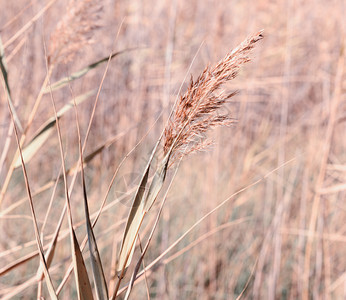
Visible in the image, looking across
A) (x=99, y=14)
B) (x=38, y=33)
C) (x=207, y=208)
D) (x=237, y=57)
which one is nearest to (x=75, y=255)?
(x=237, y=57)

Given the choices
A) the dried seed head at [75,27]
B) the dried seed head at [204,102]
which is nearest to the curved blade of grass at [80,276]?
the dried seed head at [204,102]

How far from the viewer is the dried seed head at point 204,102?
1.66ft

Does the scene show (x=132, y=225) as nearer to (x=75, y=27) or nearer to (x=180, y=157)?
(x=180, y=157)

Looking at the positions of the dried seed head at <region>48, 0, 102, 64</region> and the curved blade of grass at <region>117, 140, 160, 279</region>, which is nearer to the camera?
the curved blade of grass at <region>117, 140, 160, 279</region>

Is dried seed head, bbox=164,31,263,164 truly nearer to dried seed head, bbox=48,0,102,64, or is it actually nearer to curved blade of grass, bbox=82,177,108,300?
curved blade of grass, bbox=82,177,108,300

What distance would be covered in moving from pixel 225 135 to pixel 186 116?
158cm

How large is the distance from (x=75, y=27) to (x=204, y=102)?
380 millimetres

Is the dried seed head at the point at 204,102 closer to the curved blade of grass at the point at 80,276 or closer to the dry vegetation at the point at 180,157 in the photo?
the dry vegetation at the point at 180,157

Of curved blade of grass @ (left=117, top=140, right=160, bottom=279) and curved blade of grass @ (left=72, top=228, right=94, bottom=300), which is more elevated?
curved blade of grass @ (left=117, top=140, right=160, bottom=279)

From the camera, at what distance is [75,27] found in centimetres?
82

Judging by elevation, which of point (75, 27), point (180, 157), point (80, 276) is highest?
point (75, 27)

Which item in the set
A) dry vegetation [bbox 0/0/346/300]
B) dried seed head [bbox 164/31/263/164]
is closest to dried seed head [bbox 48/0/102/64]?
dry vegetation [bbox 0/0/346/300]

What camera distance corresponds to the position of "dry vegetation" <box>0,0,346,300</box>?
0.82m

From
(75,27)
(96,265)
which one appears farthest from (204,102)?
(75,27)
